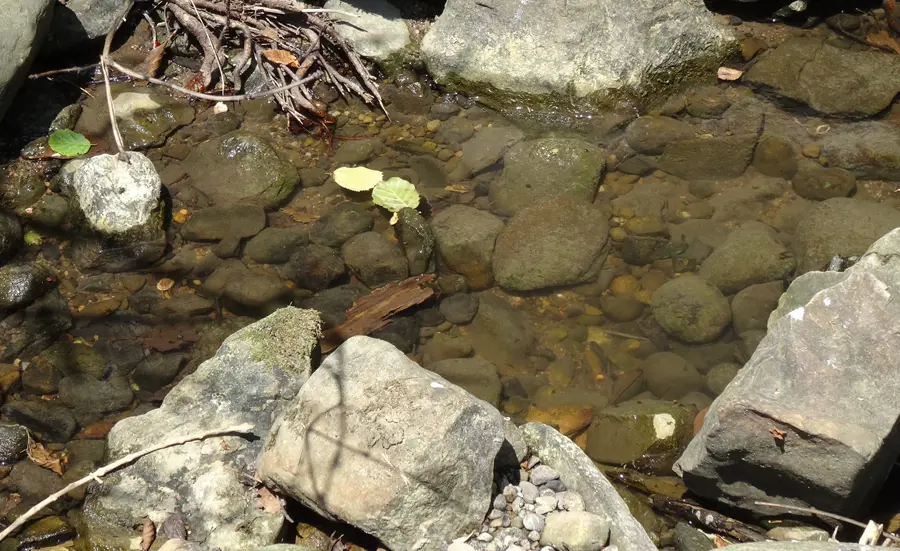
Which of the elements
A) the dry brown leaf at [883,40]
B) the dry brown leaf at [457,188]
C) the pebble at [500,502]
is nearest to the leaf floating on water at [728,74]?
the dry brown leaf at [883,40]

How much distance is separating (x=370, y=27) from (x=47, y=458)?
4166 millimetres

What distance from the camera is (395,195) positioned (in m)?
5.46

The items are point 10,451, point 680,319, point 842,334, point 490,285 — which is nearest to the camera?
point 842,334

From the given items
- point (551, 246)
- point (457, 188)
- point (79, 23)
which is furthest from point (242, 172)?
point (551, 246)

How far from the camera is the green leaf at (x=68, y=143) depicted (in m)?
5.84

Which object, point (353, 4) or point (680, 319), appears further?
point (353, 4)

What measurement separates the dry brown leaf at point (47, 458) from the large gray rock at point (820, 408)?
3.22 metres

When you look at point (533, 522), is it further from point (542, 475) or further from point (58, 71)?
point (58, 71)

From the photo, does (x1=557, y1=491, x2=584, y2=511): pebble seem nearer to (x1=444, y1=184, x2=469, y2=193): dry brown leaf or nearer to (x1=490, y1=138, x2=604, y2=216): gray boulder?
(x1=490, y1=138, x2=604, y2=216): gray boulder

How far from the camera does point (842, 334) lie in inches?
136

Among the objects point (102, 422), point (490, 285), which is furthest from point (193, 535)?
point (490, 285)

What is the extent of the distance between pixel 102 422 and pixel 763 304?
3.89 m

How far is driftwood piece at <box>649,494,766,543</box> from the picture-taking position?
3684 mm

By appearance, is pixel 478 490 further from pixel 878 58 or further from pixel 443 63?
pixel 878 58
